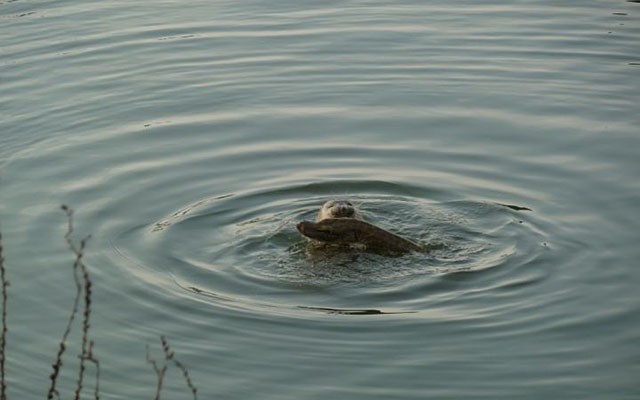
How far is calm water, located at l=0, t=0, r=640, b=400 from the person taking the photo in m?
8.30

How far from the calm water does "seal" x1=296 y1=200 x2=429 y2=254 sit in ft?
0.35

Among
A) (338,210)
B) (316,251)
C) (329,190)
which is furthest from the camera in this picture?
(329,190)

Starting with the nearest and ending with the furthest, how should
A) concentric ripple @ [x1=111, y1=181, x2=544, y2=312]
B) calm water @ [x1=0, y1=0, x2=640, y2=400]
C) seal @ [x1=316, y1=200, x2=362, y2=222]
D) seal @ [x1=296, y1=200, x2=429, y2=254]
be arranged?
calm water @ [x1=0, y1=0, x2=640, y2=400]
concentric ripple @ [x1=111, y1=181, x2=544, y2=312]
seal @ [x1=296, y1=200, x2=429, y2=254]
seal @ [x1=316, y1=200, x2=362, y2=222]

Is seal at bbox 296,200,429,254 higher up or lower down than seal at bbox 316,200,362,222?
lower down

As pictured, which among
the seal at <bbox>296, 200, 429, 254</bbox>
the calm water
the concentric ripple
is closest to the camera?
the calm water

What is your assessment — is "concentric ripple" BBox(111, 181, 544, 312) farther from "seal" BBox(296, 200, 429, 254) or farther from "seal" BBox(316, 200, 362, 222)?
"seal" BBox(316, 200, 362, 222)

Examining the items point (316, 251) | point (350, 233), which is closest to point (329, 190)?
point (316, 251)

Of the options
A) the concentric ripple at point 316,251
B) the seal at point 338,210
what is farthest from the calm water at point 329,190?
the seal at point 338,210

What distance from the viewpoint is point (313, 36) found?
1573cm

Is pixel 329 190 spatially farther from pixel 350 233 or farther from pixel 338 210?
pixel 350 233

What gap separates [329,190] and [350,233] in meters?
1.75

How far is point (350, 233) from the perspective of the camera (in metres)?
9.42

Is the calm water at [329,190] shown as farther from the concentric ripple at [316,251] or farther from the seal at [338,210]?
the seal at [338,210]

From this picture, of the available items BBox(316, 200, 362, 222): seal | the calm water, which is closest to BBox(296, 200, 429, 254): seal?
BBox(316, 200, 362, 222): seal
